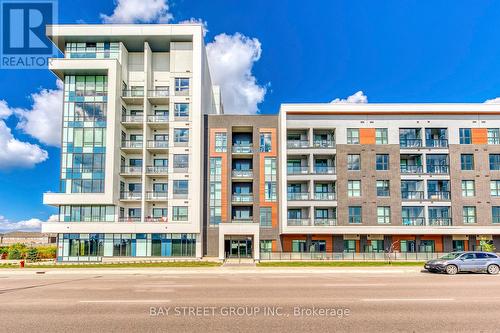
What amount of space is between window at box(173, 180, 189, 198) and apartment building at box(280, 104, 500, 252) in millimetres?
11573

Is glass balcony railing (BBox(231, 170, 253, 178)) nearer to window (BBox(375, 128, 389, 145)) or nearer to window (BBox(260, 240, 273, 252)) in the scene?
window (BBox(260, 240, 273, 252))

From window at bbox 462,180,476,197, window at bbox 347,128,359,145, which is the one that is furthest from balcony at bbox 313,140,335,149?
window at bbox 462,180,476,197

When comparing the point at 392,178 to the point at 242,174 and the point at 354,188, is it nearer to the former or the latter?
the point at 354,188

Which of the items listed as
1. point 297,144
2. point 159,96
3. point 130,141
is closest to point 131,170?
point 130,141

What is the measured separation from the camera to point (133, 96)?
148 ft

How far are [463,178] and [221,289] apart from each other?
129ft

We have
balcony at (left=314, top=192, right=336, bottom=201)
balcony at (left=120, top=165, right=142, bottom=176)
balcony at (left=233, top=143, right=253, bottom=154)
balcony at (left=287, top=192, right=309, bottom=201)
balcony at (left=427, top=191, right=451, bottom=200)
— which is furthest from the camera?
balcony at (left=233, top=143, right=253, bottom=154)

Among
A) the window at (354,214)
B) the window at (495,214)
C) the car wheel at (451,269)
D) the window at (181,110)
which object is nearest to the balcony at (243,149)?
the window at (181,110)

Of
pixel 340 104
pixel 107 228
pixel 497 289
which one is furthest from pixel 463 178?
pixel 107 228

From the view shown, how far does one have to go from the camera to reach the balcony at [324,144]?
44344mm

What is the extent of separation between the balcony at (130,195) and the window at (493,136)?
43116 mm

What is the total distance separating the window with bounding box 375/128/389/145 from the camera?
44281 millimetres

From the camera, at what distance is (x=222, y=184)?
44.9 m

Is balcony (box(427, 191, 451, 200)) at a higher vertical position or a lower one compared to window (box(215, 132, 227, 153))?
lower
